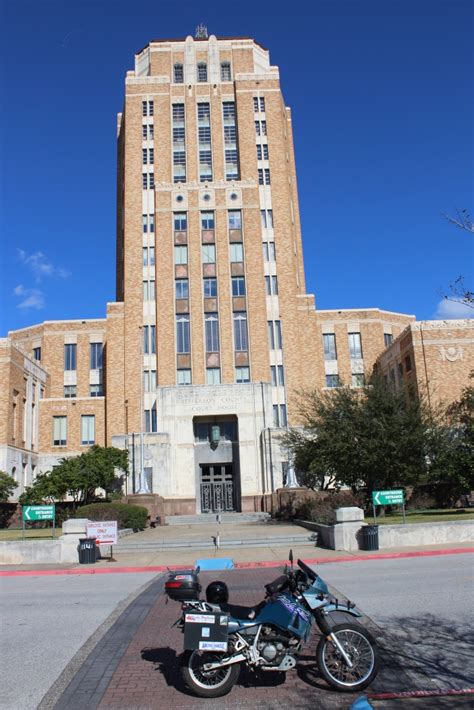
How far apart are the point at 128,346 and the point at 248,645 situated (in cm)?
4507

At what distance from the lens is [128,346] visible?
49969 millimetres

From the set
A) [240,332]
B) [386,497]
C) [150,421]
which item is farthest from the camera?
[240,332]

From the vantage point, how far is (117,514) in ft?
89.7

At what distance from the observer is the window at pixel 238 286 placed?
5031 centimetres

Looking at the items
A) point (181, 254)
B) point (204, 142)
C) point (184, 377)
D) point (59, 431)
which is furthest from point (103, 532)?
point (204, 142)

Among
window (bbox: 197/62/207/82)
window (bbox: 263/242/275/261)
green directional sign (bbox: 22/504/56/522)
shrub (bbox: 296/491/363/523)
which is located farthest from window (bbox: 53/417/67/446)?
window (bbox: 197/62/207/82)

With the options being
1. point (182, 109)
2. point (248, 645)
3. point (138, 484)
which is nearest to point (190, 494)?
point (138, 484)

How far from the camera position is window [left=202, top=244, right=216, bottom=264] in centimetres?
5088

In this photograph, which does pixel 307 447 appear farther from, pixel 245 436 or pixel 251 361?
pixel 251 361

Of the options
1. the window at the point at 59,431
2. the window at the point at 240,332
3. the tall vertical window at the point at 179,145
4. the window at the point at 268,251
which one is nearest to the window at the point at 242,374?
the window at the point at 240,332

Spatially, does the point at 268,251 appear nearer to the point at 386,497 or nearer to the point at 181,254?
the point at 181,254

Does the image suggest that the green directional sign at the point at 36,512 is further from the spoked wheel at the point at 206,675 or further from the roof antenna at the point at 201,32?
the roof antenna at the point at 201,32

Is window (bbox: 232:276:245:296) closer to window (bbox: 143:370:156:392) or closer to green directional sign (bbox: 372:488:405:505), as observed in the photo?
window (bbox: 143:370:156:392)

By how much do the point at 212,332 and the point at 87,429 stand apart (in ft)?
43.4
